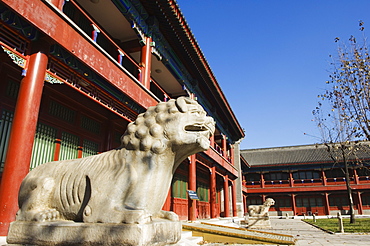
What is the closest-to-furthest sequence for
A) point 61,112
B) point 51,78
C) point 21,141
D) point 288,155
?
point 21,141, point 51,78, point 61,112, point 288,155

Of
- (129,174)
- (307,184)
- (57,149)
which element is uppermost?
(307,184)

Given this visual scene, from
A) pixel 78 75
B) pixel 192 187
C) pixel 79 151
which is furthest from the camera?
pixel 192 187

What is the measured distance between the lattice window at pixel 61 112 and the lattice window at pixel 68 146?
40 centimetres

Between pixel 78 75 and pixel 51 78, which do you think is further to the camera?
pixel 78 75

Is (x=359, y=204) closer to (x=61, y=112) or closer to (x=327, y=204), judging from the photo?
(x=327, y=204)

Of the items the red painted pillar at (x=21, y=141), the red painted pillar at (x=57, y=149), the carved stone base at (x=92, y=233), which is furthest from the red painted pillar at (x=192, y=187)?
the carved stone base at (x=92, y=233)

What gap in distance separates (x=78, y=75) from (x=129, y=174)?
3.63m

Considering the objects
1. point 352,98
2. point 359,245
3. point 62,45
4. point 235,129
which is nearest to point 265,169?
point 235,129

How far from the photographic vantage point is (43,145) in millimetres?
5914

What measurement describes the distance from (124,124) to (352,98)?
33.4 ft

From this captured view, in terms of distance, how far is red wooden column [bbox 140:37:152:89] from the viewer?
26.8ft

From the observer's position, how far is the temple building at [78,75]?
13.2 feet

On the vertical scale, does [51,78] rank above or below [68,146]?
above

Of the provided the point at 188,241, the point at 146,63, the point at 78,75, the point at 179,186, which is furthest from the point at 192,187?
the point at 188,241
